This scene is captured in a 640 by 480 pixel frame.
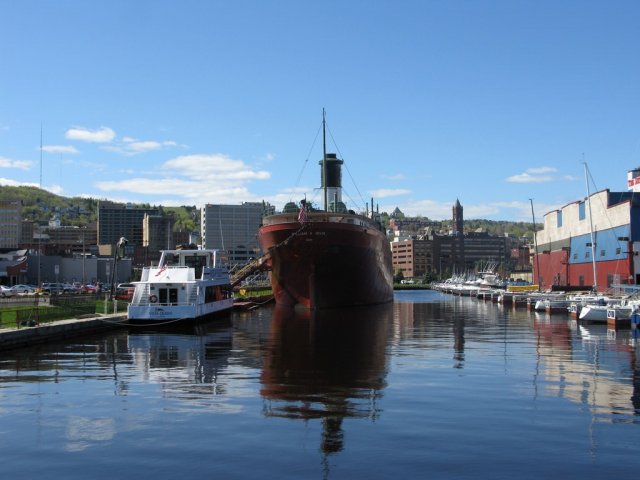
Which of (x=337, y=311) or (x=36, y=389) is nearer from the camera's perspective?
(x=36, y=389)

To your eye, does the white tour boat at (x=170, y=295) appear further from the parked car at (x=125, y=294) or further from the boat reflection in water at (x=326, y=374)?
the parked car at (x=125, y=294)

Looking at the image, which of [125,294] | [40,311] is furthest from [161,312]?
[125,294]

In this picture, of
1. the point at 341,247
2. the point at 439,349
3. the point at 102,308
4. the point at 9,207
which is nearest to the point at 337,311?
the point at 341,247

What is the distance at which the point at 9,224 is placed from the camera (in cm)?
19462

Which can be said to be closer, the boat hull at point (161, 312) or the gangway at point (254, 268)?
the boat hull at point (161, 312)

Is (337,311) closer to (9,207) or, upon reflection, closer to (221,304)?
(221,304)

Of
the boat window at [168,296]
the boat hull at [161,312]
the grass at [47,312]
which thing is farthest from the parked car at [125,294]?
the boat hull at [161,312]

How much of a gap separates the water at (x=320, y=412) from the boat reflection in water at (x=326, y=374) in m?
0.08

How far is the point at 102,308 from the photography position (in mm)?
46344

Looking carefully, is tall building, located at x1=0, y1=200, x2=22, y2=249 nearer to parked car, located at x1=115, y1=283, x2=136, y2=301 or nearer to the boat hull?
parked car, located at x1=115, y1=283, x2=136, y2=301

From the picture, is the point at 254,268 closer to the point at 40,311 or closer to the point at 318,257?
the point at 318,257

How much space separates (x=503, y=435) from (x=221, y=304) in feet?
125

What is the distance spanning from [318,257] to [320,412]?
38.8 m

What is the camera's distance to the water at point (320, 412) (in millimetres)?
11453
